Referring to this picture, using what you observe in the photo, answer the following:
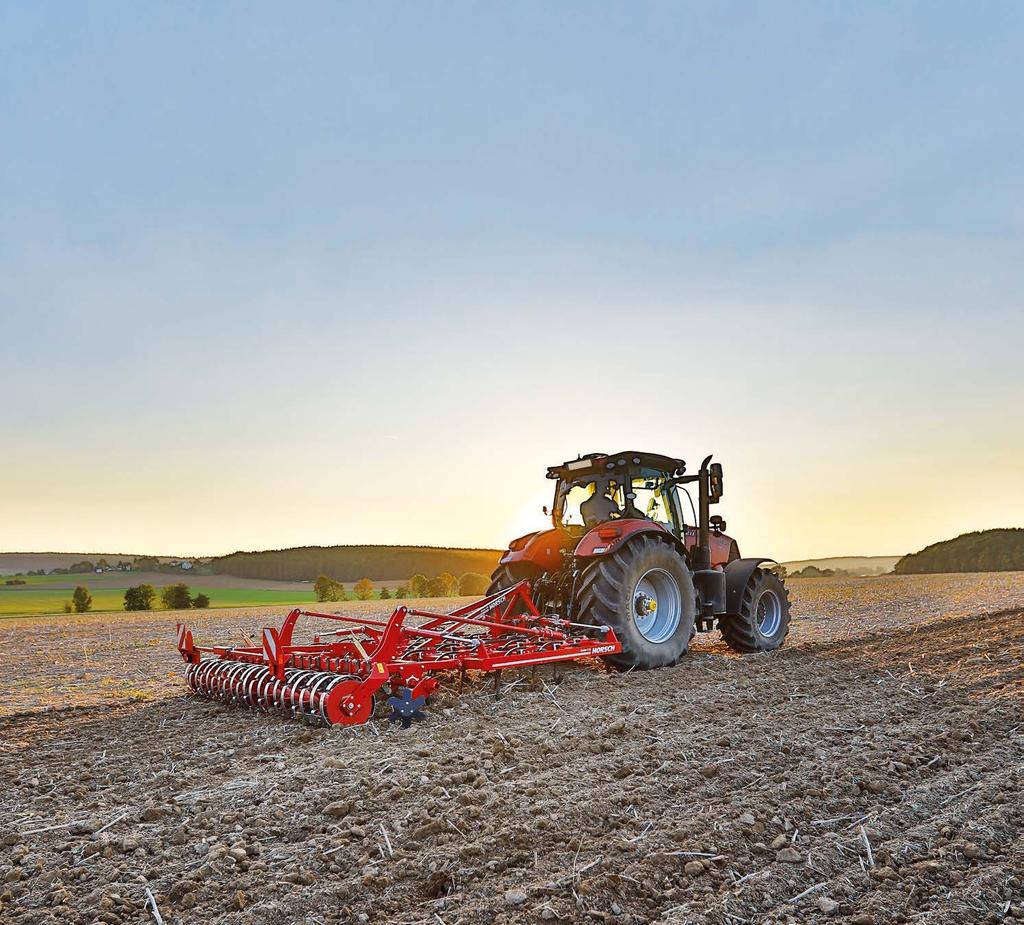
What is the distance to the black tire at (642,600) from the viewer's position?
7.41 meters

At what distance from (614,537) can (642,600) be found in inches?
33.1

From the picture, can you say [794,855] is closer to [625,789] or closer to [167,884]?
[625,789]

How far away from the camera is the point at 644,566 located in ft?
25.5

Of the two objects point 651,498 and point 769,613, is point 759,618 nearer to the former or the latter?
point 769,613

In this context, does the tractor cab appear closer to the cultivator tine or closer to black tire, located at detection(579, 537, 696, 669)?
black tire, located at detection(579, 537, 696, 669)

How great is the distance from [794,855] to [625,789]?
102cm

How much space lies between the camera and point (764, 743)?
480 centimetres

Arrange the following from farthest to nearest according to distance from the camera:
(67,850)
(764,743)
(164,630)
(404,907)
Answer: (164,630), (764,743), (67,850), (404,907)

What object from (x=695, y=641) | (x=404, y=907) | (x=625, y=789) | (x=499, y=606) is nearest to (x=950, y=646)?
(x=695, y=641)

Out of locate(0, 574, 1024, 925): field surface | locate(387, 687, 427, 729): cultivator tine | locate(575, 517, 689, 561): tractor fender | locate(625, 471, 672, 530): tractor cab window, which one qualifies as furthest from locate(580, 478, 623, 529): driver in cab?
locate(387, 687, 427, 729): cultivator tine

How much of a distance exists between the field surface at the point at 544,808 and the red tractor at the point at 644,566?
3.14ft

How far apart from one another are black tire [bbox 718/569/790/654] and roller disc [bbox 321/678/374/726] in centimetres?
533

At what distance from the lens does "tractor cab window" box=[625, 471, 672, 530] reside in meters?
8.84

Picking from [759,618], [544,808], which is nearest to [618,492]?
[759,618]
